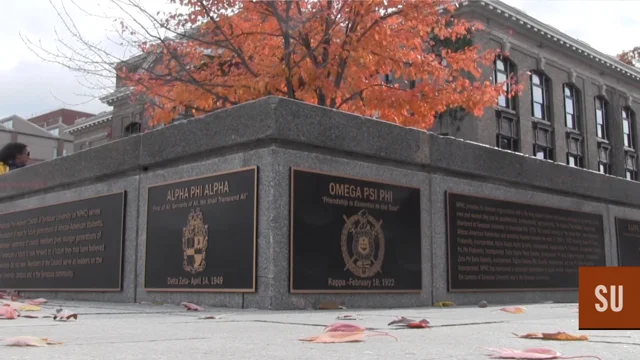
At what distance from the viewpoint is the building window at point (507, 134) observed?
37062 millimetres

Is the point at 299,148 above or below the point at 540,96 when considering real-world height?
below

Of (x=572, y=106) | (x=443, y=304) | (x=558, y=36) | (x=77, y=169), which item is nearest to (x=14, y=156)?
(x=77, y=169)

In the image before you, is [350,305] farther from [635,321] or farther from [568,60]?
[568,60]

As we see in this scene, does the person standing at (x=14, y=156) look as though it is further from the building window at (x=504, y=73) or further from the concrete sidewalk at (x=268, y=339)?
the building window at (x=504, y=73)

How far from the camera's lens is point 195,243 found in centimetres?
762

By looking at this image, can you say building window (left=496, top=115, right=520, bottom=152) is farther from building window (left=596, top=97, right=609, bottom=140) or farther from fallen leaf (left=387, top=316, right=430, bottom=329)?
fallen leaf (left=387, top=316, right=430, bottom=329)

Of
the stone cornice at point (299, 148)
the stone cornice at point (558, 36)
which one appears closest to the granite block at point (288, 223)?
the stone cornice at point (299, 148)

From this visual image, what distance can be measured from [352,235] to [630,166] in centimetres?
4622

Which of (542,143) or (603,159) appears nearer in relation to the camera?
(542,143)

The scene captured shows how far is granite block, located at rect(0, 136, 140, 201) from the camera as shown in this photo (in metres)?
9.09

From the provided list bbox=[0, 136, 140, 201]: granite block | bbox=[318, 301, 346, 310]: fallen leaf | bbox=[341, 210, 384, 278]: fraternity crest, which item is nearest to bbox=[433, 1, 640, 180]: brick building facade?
bbox=[0, 136, 140, 201]: granite block

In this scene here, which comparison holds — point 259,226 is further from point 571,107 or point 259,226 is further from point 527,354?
point 571,107

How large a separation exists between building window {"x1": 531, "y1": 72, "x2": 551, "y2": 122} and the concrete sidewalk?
36996mm

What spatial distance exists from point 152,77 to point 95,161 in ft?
10.9
